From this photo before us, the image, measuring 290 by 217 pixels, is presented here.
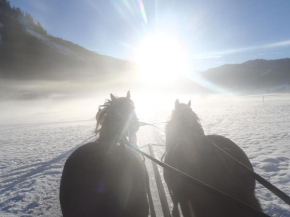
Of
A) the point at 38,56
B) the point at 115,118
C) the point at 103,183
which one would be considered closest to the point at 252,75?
the point at 38,56

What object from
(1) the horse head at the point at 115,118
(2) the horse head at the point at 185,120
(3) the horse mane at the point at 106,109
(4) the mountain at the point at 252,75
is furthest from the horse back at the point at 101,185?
(4) the mountain at the point at 252,75

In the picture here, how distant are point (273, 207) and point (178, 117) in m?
2.04

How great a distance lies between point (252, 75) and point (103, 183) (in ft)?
383

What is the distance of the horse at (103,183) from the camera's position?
1620 millimetres

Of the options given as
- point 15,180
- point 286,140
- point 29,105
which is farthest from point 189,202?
point 29,105

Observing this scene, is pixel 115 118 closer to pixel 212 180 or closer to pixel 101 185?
pixel 101 185

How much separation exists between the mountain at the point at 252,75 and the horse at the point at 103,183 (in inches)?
3322

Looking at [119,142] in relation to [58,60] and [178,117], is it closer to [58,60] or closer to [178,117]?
[178,117]

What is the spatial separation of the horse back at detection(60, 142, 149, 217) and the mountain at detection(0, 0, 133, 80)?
226 ft

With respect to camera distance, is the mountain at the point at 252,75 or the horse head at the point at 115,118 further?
the mountain at the point at 252,75

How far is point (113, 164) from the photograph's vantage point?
174 centimetres

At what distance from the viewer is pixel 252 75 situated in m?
100

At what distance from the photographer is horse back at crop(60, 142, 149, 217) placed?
1.62 metres

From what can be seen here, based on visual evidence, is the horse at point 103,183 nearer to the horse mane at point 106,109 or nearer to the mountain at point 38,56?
the horse mane at point 106,109
